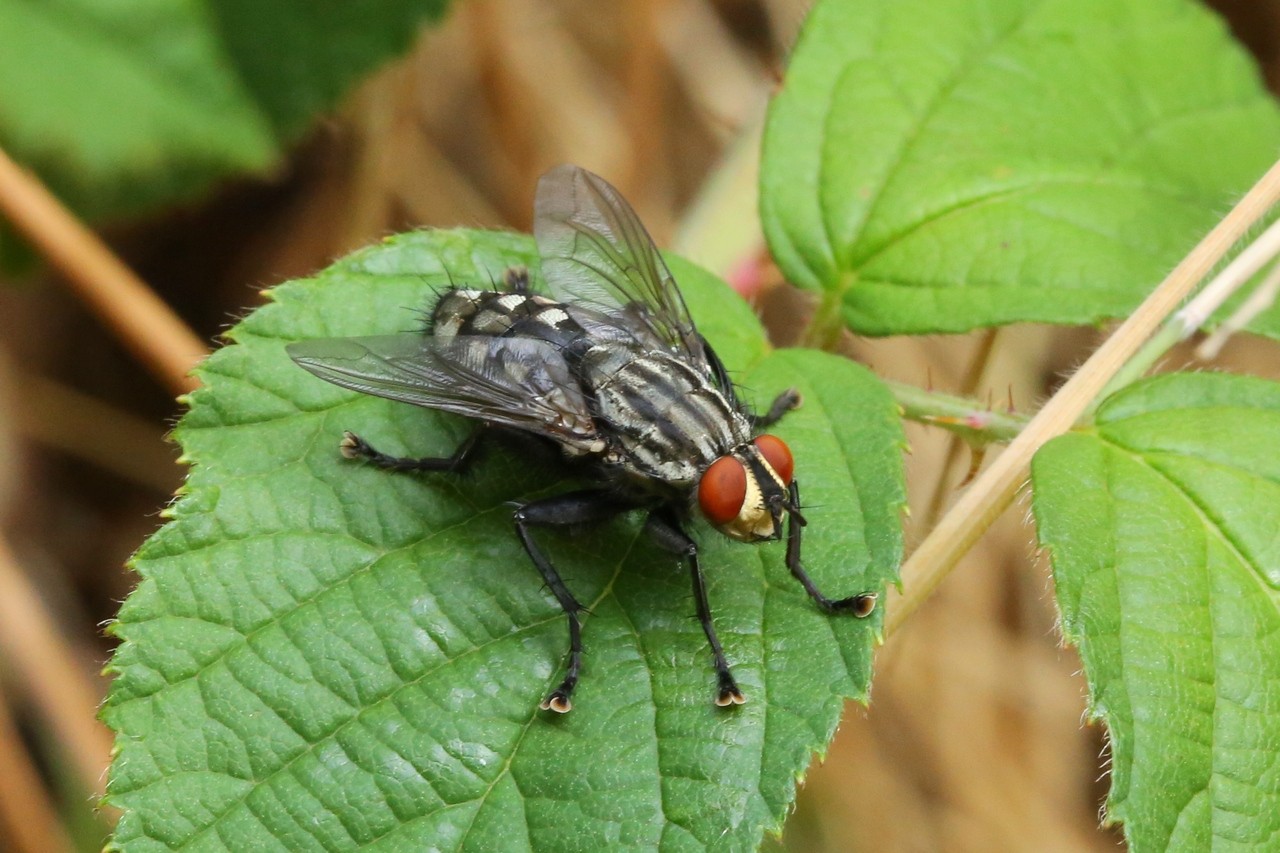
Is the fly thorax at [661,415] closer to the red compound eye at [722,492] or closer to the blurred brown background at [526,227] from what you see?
the red compound eye at [722,492]

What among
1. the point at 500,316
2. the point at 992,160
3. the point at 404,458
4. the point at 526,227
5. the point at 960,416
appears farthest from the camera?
the point at 526,227

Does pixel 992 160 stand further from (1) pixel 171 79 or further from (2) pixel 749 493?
(1) pixel 171 79

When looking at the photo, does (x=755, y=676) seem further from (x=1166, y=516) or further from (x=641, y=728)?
(x=1166, y=516)

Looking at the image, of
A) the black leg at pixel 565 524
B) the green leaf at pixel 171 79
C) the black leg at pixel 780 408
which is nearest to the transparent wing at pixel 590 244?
the black leg at pixel 780 408

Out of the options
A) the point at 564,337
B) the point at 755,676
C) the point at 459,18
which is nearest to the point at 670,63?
the point at 459,18

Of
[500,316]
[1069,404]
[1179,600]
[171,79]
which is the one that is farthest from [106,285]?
[1179,600]

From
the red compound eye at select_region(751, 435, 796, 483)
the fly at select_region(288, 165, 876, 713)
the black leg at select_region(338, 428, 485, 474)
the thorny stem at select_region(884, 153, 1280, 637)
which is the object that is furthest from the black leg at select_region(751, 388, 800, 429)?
the black leg at select_region(338, 428, 485, 474)
